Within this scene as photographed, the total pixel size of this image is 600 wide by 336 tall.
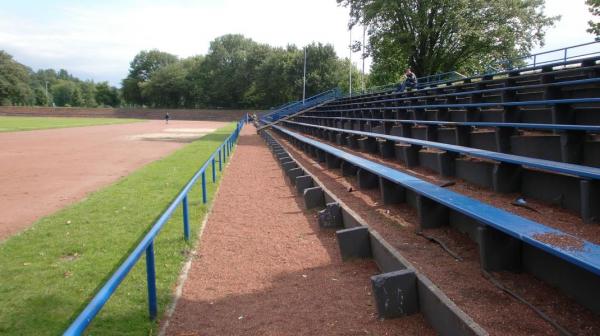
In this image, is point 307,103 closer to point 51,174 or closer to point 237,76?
point 51,174

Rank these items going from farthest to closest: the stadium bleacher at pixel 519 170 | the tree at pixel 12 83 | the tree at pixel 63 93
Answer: the tree at pixel 63 93
the tree at pixel 12 83
the stadium bleacher at pixel 519 170

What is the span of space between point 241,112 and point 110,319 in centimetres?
6808

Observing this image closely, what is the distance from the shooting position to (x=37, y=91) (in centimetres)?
11825

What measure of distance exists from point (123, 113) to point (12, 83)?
34.6m

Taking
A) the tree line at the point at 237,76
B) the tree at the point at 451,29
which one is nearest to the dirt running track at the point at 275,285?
the tree at the point at 451,29

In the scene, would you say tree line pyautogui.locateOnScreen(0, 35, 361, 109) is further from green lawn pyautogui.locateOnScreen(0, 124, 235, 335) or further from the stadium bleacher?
green lawn pyautogui.locateOnScreen(0, 124, 235, 335)

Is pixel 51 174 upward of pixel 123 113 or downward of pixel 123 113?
downward

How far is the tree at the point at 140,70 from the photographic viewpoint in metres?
99.4

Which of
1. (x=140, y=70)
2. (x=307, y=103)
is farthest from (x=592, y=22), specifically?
(x=140, y=70)

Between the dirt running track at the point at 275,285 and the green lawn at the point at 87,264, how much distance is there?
31 centimetres

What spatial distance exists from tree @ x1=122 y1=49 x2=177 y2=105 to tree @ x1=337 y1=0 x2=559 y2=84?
80.7 metres

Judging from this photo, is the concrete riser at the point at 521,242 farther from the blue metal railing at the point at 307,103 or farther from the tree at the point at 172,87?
the tree at the point at 172,87

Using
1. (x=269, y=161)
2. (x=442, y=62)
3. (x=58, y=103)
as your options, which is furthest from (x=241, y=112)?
(x=58, y=103)

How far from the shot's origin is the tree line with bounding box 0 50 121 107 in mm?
88500
